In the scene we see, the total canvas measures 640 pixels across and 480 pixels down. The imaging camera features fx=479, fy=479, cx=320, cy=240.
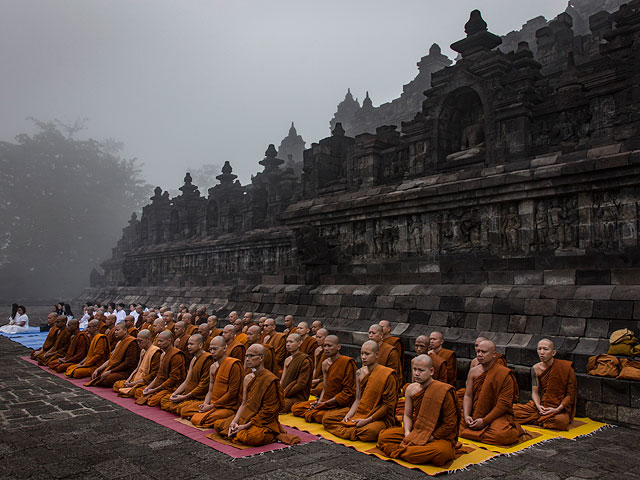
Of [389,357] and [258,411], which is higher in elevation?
[389,357]

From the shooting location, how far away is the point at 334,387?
725 cm

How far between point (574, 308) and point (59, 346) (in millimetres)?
12018

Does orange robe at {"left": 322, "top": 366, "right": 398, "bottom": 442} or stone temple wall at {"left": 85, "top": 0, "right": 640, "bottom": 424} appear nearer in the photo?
orange robe at {"left": 322, "top": 366, "right": 398, "bottom": 442}

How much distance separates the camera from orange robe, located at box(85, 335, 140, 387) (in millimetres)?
9695

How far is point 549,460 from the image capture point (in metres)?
5.34

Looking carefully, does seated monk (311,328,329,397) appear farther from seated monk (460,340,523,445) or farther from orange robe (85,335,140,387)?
orange robe (85,335,140,387)

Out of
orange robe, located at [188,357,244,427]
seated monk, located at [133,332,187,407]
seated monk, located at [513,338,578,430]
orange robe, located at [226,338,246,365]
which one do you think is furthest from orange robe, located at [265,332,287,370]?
seated monk, located at [513,338,578,430]

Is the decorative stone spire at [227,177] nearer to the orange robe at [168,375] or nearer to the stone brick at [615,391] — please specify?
the orange robe at [168,375]

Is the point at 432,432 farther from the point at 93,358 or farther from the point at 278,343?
the point at 93,358

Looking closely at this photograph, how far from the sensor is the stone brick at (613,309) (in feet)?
24.8

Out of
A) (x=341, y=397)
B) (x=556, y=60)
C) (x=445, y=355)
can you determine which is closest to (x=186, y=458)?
(x=341, y=397)

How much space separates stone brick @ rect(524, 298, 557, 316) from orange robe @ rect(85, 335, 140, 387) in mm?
7948

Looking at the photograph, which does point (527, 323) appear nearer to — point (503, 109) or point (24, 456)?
point (503, 109)

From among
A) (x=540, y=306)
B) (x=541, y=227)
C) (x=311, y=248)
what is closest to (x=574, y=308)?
(x=540, y=306)
